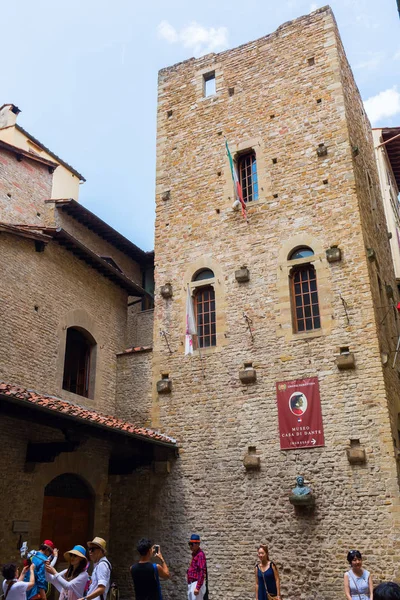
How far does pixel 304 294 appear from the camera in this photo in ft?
40.1

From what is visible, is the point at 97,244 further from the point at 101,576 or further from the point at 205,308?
the point at 101,576

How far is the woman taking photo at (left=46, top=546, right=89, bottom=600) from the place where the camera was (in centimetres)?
518

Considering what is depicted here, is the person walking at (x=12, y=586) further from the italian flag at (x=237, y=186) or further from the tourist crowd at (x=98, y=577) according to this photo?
the italian flag at (x=237, y=186)

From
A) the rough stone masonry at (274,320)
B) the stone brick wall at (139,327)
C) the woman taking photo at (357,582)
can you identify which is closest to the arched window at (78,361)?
the rough stone masonry at (274,320)

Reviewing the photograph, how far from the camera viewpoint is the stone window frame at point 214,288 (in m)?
12.7

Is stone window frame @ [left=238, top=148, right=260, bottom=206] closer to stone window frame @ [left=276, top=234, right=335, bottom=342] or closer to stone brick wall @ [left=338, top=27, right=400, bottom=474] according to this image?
stone window frame @ [left=276, top=234, right=335, bottom=342]

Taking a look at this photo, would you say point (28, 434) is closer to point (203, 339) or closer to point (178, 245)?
point (203, 339)

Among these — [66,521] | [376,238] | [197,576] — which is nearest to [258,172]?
[376,238]

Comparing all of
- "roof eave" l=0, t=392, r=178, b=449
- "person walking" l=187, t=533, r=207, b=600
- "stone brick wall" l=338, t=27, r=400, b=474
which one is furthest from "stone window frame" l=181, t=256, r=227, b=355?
"person walking" l=187, t=533, r=207, b=600

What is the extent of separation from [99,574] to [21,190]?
41.8 feet

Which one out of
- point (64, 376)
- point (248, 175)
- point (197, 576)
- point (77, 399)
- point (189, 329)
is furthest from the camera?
point (248, 175)

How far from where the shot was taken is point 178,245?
14.1 m

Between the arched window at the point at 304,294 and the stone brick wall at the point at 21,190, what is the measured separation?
774 cm

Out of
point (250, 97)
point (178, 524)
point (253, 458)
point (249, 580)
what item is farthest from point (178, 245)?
point (249, 580)
